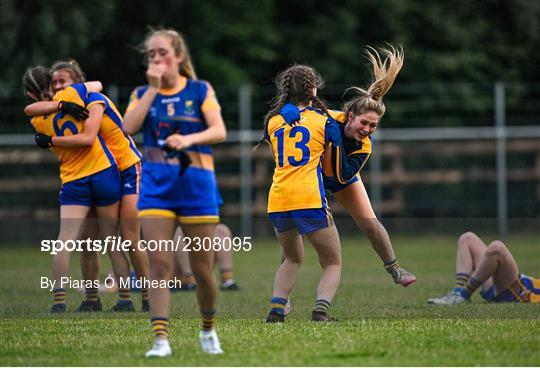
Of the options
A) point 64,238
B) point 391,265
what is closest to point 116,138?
point 64,238

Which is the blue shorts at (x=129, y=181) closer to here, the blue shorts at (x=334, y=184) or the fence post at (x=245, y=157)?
the blue shorts at (x=334, y=184)

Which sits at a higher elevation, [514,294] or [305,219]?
[305,219]

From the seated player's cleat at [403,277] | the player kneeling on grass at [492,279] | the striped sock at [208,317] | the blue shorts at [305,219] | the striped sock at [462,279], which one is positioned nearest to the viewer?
the striped sock at [208,317]

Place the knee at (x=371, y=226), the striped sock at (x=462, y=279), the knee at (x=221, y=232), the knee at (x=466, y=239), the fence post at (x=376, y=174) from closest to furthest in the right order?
1. the knee at (x=371, y=226)
2. the striped sock at (x=462, y=279)
3. the knee at (x=466, y=239)
4. the knee at (x=221, y=232)
5. the fence post at (x=376, y=174)

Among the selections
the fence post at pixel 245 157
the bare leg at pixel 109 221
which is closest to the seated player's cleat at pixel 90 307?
the bare leg at pixel 109 221

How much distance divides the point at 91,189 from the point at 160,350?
336 centimetres

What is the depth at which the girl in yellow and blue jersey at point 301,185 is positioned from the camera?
872cm

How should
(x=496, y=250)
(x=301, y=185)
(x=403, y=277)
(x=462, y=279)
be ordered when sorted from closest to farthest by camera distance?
(x=301, y=185) → (x=403, y=277) → (x=496, y=250) → (x=462, y=279)

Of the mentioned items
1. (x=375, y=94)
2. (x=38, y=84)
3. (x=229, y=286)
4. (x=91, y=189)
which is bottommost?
(x=229, y=286)

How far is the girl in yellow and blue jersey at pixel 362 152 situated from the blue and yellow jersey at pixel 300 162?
0.16m

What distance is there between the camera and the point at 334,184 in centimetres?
952

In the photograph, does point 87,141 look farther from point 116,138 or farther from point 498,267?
point 498,267

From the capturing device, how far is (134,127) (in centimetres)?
689

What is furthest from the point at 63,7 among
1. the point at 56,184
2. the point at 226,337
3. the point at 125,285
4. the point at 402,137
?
the point at 226,337
